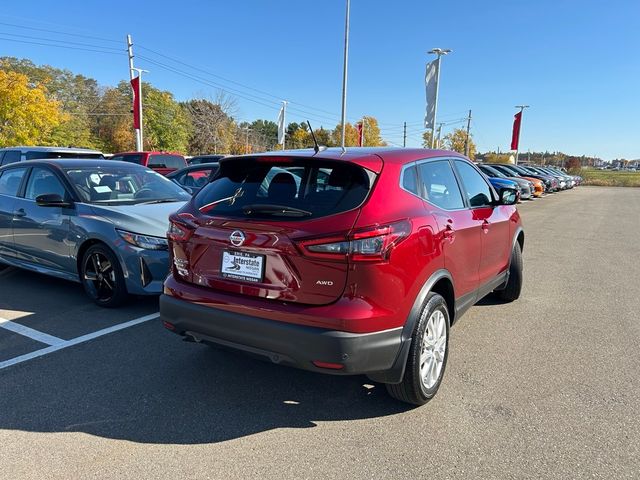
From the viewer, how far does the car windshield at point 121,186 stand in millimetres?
5453

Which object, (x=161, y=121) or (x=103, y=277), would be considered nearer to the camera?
(x=103, y=277)

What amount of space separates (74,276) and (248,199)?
11.1 feet

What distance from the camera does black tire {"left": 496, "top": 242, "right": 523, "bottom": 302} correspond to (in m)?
5.25

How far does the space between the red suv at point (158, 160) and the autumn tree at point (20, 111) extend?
2569 centimetres

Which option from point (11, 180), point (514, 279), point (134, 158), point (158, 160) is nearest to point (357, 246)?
point (514, 279)

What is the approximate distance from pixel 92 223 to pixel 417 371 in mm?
3872

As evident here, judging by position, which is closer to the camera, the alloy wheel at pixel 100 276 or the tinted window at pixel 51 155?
the alloy wheel at pixel 100 276

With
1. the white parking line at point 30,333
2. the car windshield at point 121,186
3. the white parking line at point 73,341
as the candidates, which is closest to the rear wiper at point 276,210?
the white parking line at point 73,341

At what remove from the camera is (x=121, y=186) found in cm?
580

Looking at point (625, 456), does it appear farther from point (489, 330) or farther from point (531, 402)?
point (489, 330)

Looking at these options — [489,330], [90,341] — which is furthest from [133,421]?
[489,330]

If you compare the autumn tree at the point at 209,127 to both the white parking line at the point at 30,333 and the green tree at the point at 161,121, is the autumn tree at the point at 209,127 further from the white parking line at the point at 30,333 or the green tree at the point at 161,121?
the white parking line at the point at 30,333

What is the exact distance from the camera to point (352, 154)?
3086mm

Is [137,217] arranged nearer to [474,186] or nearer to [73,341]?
[73,341]
